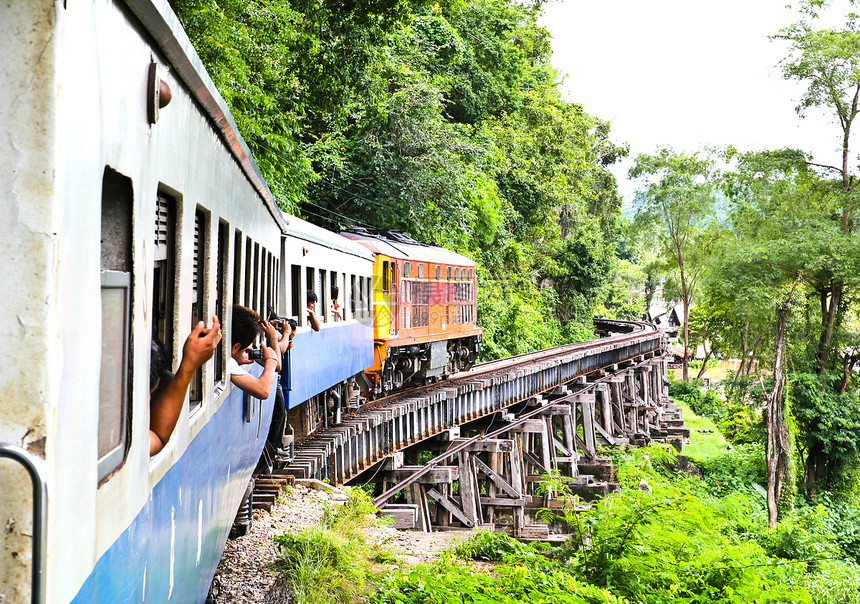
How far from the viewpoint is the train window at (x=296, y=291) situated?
7.87 m

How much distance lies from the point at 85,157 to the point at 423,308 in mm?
13910

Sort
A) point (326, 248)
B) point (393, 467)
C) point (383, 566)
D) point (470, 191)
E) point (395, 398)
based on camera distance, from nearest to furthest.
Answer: point (383, 566)
point (326, 248)
point (393, 467)
point (395, 398)
point (470, 191)

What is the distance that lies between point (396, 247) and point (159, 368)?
12308 mm

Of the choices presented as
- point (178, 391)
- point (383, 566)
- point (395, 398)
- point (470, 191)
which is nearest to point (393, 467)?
point (395, 398)

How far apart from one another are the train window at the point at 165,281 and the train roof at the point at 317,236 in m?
5.18

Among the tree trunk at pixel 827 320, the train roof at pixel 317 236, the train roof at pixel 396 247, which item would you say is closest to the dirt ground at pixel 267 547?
the train roof at pixel 317 236

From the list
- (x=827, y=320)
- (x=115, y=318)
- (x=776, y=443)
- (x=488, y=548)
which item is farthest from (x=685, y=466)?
(x=115, y=318)

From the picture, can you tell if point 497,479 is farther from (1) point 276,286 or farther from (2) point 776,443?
(2) point 776,443

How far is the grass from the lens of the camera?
109ft

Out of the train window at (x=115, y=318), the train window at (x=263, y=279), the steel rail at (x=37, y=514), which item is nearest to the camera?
the steel rail at (x=37, y=514)

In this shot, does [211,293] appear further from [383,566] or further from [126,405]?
[383,566]

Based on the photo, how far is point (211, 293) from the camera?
296 cm

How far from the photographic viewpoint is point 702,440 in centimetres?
3606

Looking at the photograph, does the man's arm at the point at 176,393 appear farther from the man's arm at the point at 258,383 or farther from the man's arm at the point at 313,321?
the man's arm at the point at 313,321
